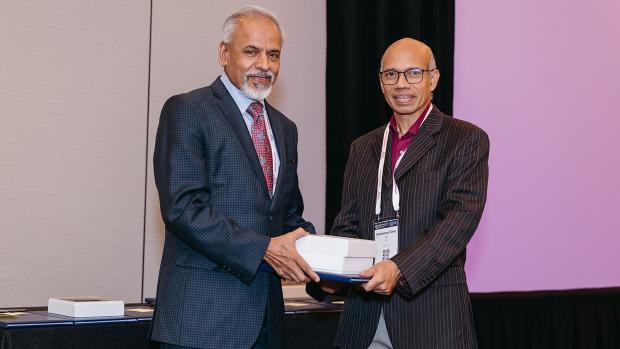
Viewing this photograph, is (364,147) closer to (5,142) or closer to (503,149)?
(5,142)

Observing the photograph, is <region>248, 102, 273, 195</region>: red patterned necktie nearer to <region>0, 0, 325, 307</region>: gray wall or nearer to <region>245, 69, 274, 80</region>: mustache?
<region>245, 69, 274, 80</region>: mustache

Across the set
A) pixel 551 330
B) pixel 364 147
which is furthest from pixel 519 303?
pixel 364 147

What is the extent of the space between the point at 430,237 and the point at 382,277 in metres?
0.21

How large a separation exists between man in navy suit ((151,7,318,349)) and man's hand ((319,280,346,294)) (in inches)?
9.9

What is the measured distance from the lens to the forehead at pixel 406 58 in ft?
9.87

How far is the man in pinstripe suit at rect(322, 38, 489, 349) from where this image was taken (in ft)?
8.89

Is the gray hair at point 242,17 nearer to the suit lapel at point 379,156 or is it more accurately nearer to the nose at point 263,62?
the nose at point 263,62

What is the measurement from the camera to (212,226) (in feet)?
8.13

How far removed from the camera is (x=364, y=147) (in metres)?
3.10

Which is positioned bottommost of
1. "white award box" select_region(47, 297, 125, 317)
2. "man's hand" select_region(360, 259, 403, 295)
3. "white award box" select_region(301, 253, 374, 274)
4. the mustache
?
"white award box" select_region(47, 297, 125, 317)

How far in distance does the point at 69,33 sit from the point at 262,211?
1.85 m

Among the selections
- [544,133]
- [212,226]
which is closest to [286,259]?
[212,226]

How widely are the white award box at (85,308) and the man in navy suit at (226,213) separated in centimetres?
69

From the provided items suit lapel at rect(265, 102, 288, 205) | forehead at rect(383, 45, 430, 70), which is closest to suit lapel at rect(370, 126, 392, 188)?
forehead at rect(383, 45, 430, 70)
